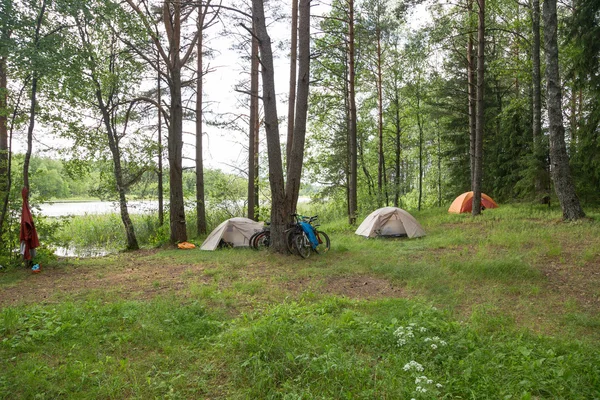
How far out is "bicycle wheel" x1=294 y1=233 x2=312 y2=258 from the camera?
27.0ft

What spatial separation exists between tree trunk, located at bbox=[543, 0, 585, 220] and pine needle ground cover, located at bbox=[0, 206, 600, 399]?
1.74 meters

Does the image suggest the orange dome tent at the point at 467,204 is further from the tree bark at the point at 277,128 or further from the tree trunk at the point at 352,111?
the tree bark at the point at 277,128

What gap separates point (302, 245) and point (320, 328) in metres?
4.52

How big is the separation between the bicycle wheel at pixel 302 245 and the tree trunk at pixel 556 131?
671cm

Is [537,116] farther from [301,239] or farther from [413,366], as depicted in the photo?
[413,366]

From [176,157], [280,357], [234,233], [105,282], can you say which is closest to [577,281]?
[280,357]

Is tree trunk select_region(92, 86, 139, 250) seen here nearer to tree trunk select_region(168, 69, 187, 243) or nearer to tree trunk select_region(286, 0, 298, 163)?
tree trunk select_region(168, 69, 187, 243)

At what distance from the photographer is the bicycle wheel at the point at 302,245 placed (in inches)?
324

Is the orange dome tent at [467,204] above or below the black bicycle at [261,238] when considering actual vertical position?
above

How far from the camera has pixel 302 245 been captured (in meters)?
8.31

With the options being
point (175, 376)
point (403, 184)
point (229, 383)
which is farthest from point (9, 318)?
point (403, 184)

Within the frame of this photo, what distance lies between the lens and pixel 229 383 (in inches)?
115

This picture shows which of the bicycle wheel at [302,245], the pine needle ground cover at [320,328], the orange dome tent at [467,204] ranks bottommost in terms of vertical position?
the pine needle ground cover at [320,328]

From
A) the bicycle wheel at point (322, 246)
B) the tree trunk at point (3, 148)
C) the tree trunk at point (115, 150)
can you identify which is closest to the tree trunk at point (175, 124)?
the tree trunk at point (115, 150)
